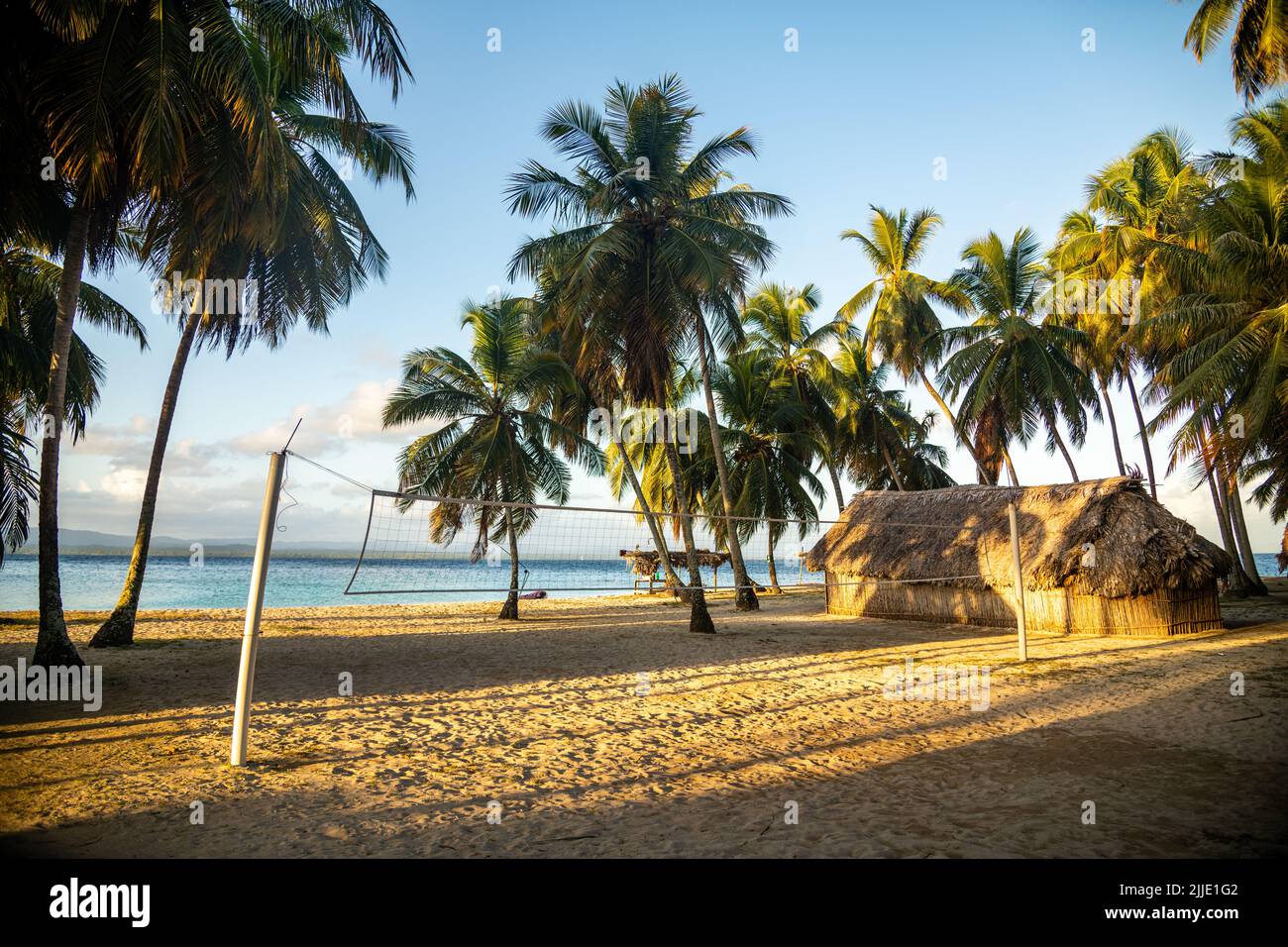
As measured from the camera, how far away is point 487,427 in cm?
1417

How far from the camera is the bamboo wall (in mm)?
10742

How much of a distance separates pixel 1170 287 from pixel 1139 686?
463 inches

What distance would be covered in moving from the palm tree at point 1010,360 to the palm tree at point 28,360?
729 inches

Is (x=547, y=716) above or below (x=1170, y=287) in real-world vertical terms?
below

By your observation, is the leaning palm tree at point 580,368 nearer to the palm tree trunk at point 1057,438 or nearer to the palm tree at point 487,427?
the palm tree at point 487,427

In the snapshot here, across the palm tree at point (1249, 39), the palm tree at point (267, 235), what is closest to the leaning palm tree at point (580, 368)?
the palm tree at point (267, 235)

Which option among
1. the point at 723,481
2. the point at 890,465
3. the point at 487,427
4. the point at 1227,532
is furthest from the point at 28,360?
the point at 1227,532

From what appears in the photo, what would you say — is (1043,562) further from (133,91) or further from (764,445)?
(133,91)

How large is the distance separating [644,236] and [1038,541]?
8.64 m

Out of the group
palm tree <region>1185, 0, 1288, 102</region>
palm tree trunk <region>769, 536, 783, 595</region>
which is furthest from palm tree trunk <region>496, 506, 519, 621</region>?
palm tree <region>1185, 0, 1288, 102</region>

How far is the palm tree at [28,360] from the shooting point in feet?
29.2
